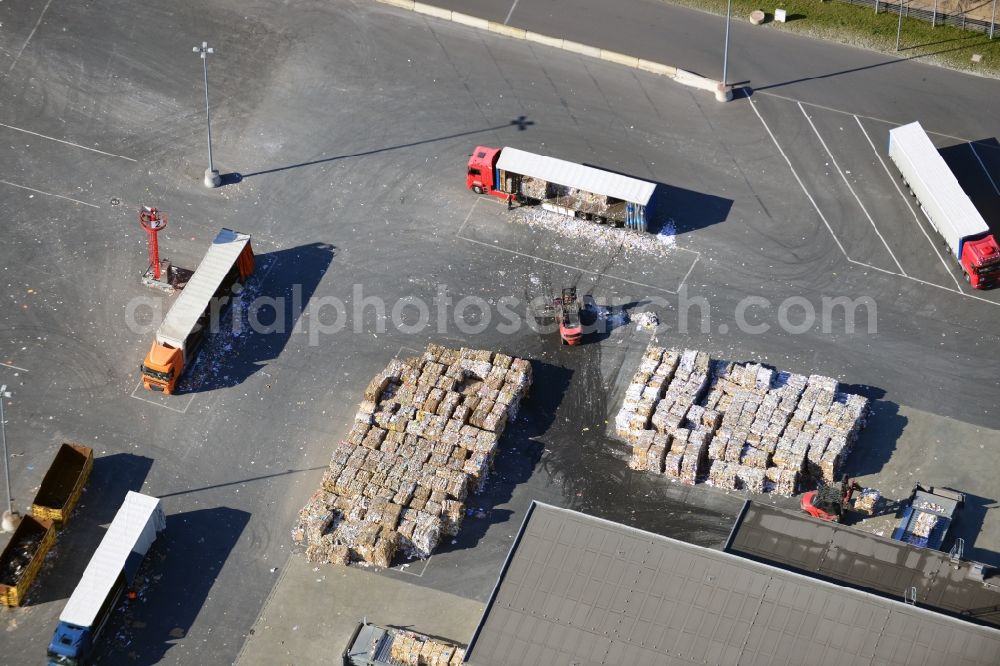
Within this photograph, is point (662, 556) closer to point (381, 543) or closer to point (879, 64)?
point (381, 543)

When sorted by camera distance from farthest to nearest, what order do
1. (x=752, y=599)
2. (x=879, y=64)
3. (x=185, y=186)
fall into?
(x=879, y=64)
(x=185, y=186)
(x=752, y=599)

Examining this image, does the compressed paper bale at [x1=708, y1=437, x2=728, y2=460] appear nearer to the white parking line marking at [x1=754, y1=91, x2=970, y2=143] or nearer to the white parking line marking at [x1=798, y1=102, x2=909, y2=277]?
the white parking line marking at [x1=798, y1=102, x2=909, y2=277]

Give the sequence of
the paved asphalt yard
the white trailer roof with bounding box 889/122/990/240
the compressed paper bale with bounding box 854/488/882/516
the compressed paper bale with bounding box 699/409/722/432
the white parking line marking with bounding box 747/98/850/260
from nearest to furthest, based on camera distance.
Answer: the paved asphalt yard
the compressed paper bale with bounding box 854/488/882/516
the compressed paper bale with bounding box 699/409/722/432
the white trailer roof with bounding box 889/122/990/240
the white parking line marking with bounding box 747/98/850/260

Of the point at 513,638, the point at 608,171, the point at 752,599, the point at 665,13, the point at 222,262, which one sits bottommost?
the point at 513,638

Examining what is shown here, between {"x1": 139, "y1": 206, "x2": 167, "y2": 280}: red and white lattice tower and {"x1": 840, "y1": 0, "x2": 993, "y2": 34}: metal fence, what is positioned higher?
{"x1": 840, "y1": 0, "x2": 993, "y2": 34}: metal fence

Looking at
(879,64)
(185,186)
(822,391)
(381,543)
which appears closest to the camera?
(381,543)

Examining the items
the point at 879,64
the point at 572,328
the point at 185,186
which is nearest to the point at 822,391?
the point at 572,328

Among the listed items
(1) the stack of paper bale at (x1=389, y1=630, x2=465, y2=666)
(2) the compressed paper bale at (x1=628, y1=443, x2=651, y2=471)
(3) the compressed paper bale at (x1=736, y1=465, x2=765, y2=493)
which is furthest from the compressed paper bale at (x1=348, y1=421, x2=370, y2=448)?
(3) the compressed paper bale at (x1=736, y1=465, x2=765, y2=493)
